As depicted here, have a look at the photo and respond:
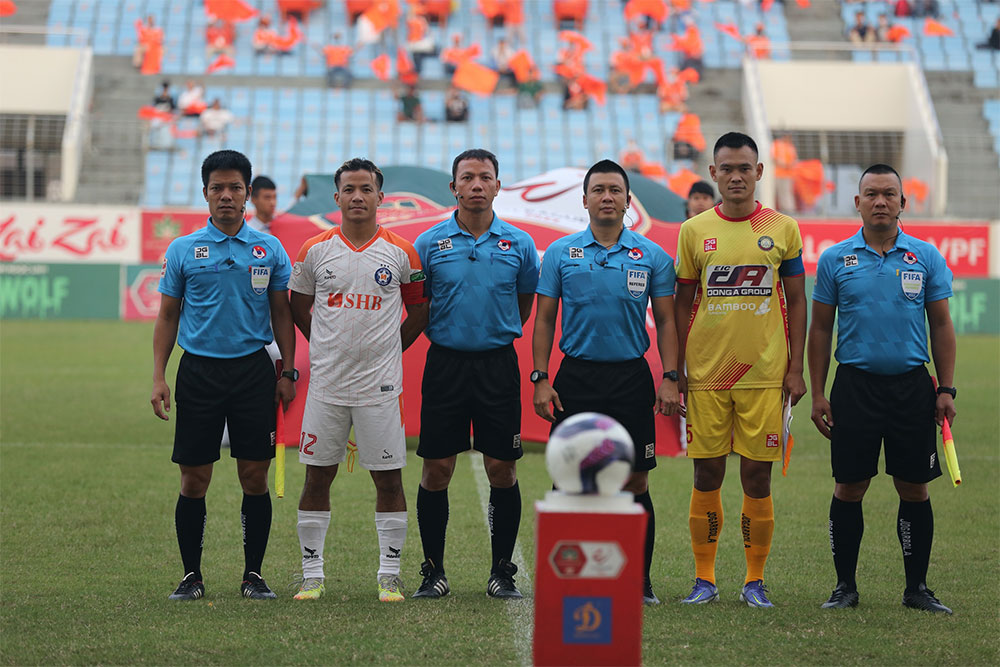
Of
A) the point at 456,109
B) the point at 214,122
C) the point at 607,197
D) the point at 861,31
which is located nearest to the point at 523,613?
the point at 607,197

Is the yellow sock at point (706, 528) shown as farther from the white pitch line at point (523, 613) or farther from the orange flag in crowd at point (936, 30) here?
the orange flag in crowd at point (936, 30)

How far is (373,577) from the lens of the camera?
6.14 m

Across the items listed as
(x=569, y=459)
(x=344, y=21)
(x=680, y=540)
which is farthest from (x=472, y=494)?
(x=344, y=21)

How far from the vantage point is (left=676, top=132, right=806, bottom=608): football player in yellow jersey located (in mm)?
5434

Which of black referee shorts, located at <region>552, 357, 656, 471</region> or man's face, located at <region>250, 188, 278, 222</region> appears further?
man's face, located at <region>250, 188, 278, 222</region>

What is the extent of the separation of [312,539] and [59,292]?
68.2 ft

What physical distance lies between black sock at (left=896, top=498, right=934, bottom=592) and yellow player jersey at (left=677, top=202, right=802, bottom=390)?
2.92 ft

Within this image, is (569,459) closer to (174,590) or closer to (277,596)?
(277,596)

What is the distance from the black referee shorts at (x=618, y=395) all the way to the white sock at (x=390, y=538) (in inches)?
34.6

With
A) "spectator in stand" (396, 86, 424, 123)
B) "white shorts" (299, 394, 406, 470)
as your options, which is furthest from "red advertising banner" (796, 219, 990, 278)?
"white shorts" (299, 394, 406, 470)

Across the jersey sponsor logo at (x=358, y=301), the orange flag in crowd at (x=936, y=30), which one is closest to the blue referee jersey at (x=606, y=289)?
the jersey sponsor logo at (x=358, y=301)

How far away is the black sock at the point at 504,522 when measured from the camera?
5684mm

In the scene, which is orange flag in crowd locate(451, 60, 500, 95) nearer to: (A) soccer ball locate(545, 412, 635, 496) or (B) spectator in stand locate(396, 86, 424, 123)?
(B) spectator in stand locate(396, 86, 424, 123)

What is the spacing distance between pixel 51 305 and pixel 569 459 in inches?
912
